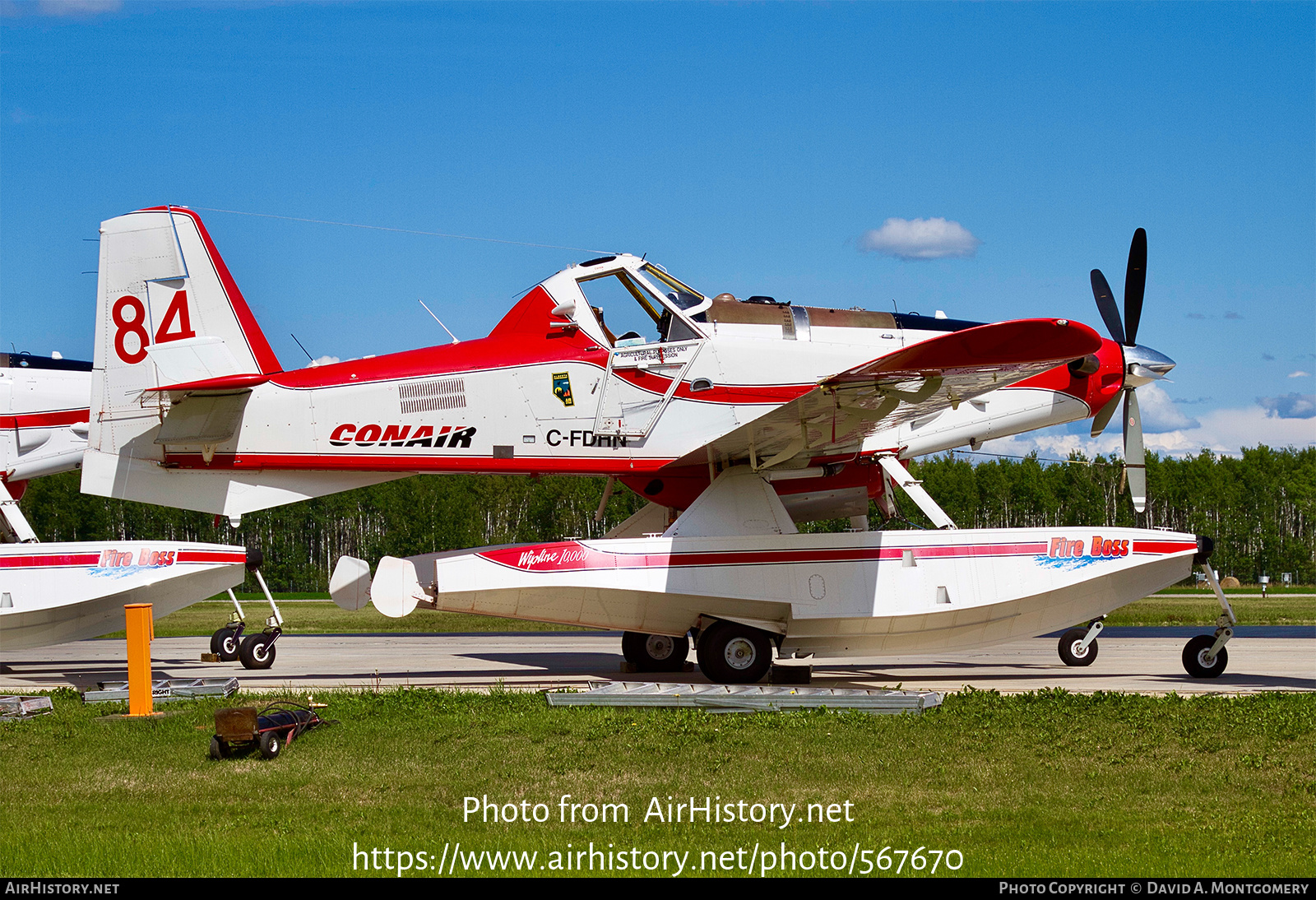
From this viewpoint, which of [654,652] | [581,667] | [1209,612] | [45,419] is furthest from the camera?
[1209,612]

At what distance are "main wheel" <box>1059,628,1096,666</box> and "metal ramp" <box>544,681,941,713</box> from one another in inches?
193

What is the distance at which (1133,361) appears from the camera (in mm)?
13742

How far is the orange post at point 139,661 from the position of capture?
9.55m

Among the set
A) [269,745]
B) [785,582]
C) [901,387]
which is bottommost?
[269,745]

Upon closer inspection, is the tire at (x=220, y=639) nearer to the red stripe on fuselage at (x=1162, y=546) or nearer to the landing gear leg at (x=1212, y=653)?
the red stripe on fuselage at (x=1162, y=546)

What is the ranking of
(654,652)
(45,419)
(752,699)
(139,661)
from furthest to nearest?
(45,419) → (654,652) → (139,661) → (752,699)

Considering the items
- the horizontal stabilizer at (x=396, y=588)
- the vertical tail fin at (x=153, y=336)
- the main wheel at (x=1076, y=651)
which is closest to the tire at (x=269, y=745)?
the horizontal stabilizer at (x=396, y=588)

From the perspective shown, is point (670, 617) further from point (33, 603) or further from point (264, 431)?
point (33, 603)

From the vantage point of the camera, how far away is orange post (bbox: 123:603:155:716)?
376 inches

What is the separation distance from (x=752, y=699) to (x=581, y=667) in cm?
539

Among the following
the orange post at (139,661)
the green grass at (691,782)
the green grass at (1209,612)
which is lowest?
the green grass at (1209,612)

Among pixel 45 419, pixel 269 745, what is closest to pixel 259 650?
pixel 45 419

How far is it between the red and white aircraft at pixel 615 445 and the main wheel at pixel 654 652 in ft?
5.91

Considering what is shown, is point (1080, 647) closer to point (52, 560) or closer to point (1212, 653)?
point (1212, 653)
